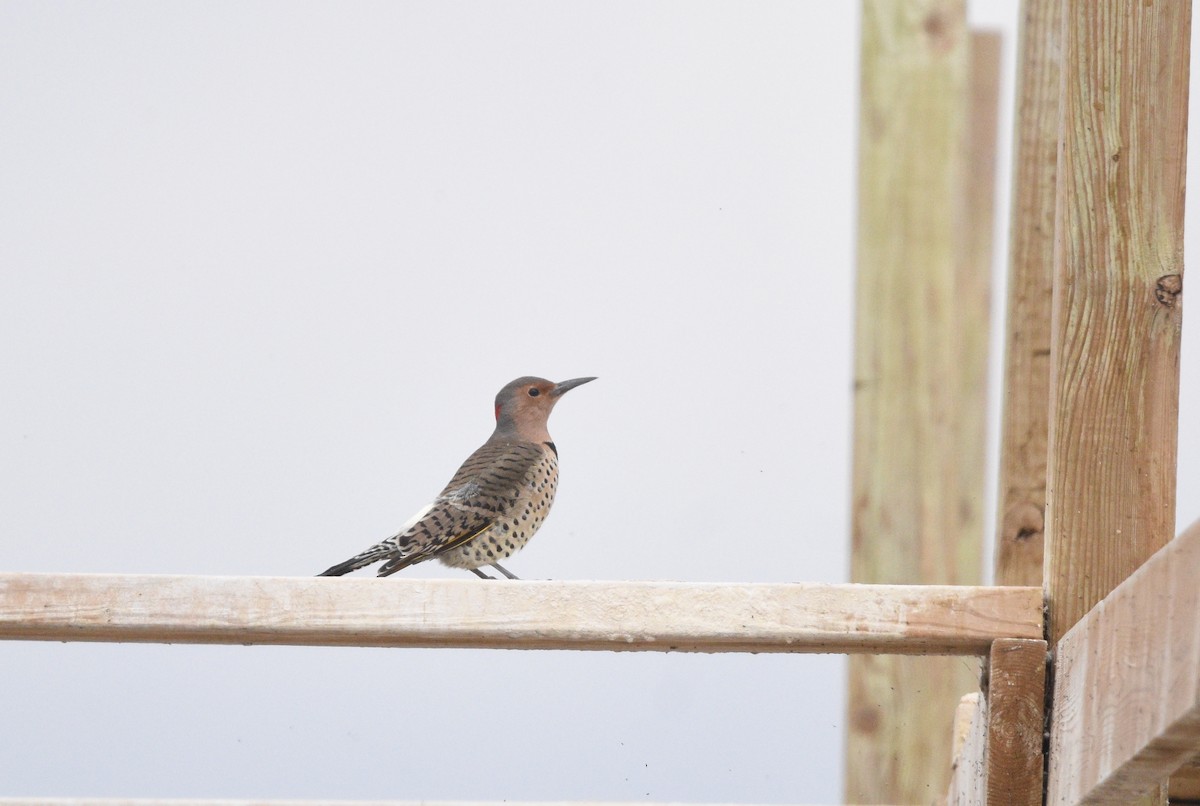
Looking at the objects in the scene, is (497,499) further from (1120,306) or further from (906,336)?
(1120,306)

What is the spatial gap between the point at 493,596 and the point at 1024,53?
1654 millimetres

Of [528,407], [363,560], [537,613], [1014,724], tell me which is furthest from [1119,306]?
[528,407]

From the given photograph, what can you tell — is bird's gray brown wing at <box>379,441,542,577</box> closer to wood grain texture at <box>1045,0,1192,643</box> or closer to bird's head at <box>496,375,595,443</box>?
bird's head at <box>496,375,595,443</box>

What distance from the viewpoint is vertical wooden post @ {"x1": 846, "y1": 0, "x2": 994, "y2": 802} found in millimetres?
3789

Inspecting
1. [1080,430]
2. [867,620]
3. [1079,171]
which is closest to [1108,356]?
[1080,430]

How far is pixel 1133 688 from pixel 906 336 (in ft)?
8.63

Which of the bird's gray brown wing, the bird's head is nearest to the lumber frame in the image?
the bird's gray brown wing

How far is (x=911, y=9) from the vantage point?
12.5 ft

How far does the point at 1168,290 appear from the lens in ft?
5.46

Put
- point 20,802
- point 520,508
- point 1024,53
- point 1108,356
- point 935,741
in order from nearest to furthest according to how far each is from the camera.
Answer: point 1108,356 < point 20,802 < point 1024,53 < point 520,508 < point 935,741

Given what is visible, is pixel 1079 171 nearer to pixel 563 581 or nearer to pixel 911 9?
pixel 563 581

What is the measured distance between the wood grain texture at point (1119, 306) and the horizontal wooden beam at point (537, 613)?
0.37 feet

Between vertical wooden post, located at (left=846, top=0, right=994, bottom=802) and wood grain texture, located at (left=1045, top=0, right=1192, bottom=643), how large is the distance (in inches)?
83.4

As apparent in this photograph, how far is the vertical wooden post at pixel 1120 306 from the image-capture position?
1.66m
